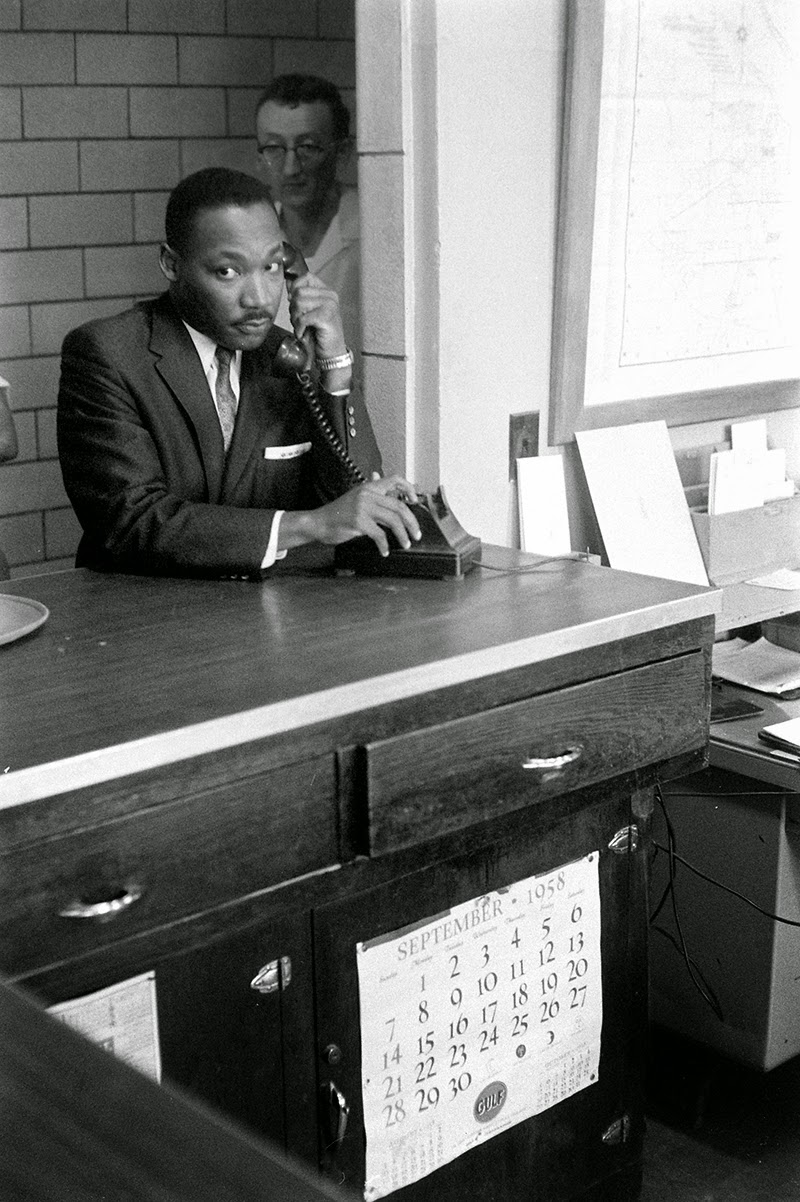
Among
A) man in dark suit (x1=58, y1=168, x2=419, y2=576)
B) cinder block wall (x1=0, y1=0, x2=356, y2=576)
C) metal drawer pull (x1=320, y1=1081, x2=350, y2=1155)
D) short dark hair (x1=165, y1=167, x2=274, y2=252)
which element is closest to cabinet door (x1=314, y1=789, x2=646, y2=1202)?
metal drawer pull (x1=320, y1=1081, x2=350, y2=1155)

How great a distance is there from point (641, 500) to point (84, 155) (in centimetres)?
210

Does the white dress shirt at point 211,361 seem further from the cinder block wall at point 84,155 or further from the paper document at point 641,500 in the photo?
the cinder block wall at point 84,155

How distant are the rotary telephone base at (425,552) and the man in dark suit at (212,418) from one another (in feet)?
0.12

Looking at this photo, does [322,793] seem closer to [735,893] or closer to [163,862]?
[163,862]

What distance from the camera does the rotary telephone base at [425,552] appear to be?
8.14 ft

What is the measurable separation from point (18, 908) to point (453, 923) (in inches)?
31.9

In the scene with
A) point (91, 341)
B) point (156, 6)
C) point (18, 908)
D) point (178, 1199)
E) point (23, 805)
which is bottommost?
point (18, 908)

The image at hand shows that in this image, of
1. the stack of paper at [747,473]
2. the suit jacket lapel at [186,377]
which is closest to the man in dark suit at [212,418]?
the suit jacket lapel at [186,377]

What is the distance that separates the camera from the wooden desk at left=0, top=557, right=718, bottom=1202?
1.73m

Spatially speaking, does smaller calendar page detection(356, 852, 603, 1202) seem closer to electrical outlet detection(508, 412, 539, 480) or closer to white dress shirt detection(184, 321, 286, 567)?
white dress shirt detection(184, 321, 286, 567)

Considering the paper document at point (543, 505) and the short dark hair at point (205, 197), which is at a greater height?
the short dark hair at point (205, 197)

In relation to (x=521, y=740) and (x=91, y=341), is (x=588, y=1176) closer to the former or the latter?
(x=521, y=740)

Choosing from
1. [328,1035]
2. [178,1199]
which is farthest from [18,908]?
[178,1199]

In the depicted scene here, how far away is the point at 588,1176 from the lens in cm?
259
